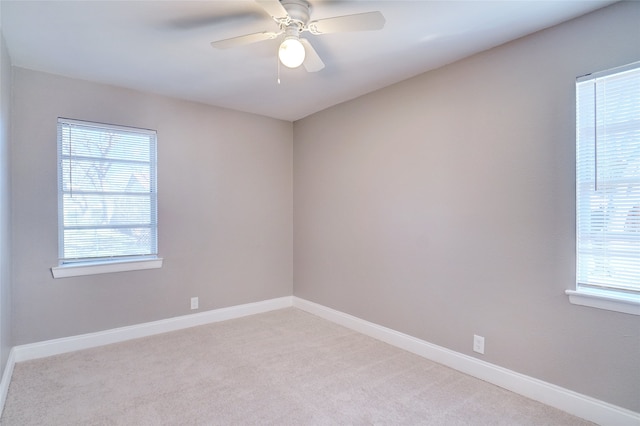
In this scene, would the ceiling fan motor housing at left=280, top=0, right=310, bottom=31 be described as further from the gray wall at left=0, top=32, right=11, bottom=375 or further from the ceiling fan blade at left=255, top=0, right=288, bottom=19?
the gray wall at left=0, top=32, right=11, bottom=375

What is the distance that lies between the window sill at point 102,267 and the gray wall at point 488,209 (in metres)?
2.04

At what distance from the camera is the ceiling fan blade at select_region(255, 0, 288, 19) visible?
5.39 feet

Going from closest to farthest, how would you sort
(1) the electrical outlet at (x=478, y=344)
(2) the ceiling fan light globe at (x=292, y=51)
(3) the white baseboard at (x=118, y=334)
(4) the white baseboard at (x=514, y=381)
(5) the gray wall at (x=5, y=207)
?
(2) the ceiling fan light globe at (x=292, y=51)
(4) the white baseboard at (x=514, y=381)
(5) the gray wall at (x=5, y=207)
(1) the electrical outlet at (x=478, y=344)
(3) the white baseboard at (x=118, y=334)

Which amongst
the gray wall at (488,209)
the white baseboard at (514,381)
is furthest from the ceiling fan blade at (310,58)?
the white baseboard at (514,381)

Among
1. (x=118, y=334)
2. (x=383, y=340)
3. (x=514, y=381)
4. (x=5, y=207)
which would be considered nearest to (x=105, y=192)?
(x=5, y=207)

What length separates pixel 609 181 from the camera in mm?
1969

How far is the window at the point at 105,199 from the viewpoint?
9.98 ft

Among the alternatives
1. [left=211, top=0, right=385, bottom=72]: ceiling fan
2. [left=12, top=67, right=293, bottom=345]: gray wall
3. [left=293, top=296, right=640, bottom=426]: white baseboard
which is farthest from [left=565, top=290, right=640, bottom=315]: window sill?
[left=12, top=67, right=293, bottom=345]: gray wall

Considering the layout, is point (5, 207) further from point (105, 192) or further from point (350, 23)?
point (350, 23)

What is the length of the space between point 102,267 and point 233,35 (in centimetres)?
243

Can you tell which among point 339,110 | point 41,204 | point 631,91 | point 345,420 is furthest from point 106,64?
point 631,91

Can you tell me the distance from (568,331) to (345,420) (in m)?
1.51

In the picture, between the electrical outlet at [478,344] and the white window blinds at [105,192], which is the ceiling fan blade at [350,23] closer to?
the electrical outlet at [478,344]

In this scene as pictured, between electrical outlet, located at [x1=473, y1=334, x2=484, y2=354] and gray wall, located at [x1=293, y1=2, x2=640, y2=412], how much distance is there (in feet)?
0.15
